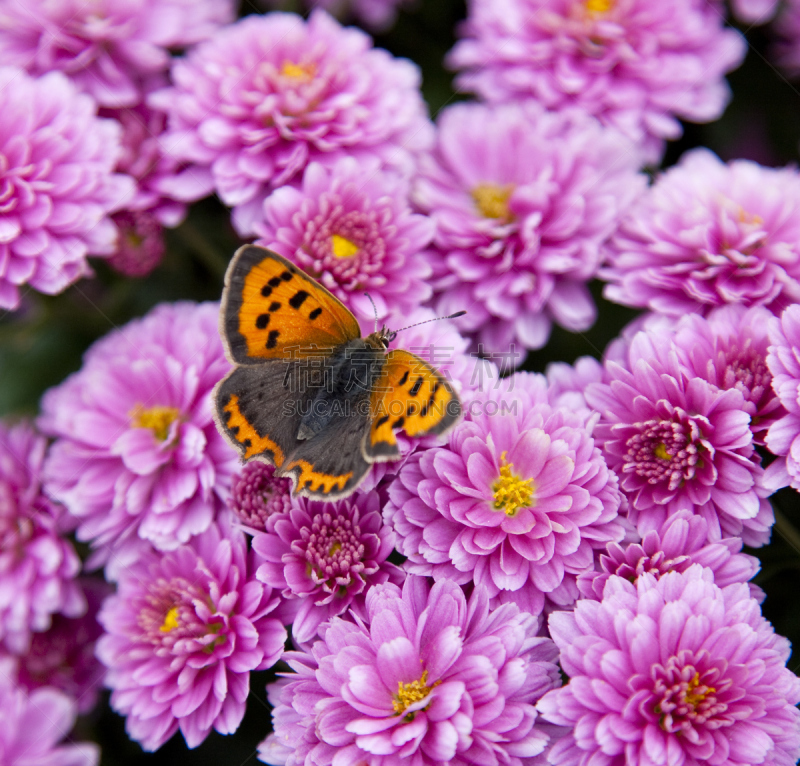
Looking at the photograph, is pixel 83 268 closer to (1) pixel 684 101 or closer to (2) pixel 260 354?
(2) pixel 260 354

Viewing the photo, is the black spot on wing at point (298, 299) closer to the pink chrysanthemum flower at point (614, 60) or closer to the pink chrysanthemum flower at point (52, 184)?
the pink chrysanthemum flower at point (52, 184)

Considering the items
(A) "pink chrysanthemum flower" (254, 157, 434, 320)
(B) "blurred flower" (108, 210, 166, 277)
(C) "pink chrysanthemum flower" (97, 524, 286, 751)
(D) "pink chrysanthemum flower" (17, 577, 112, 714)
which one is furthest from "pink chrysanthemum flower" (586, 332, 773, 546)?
(D) "pink chrysanthemum flower" (17, 577, 112, 714)

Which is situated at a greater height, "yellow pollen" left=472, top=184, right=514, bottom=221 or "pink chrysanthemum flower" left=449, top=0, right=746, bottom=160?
"pink chrysanthemum flower" left=449, top=0, right=746, bottom=160

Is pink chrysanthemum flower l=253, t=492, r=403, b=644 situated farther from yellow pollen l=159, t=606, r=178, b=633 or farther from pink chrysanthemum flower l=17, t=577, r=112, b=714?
pink chrysanthemum flower l=17, t=577, r=112, b=714

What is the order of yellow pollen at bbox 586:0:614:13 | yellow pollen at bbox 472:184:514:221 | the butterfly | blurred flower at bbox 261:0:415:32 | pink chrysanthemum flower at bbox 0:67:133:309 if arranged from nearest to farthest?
the butterfly
pink chrysanthemum flower at bbox 0:67:133:309
yellow pollen at bbox 472:184:514:221
yellow pollen at bbox 586:0:614:13
blurred flower at bbox 261:0:415:32

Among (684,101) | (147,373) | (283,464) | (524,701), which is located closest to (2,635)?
(147,373)
